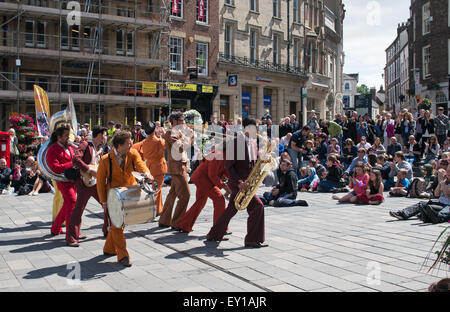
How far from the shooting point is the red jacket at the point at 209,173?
7977 mm

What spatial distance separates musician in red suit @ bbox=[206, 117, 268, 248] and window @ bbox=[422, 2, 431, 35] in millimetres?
37124

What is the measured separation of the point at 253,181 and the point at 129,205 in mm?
2088

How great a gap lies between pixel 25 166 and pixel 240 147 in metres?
11.2

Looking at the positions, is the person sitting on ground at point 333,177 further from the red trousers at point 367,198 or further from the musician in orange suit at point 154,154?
the musician in orange suit at point 154,154

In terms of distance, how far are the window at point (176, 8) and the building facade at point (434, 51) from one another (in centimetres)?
1798

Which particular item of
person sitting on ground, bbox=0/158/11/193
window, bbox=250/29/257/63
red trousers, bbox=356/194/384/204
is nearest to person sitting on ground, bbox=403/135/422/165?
red trousers, bbox=356/194/384/204

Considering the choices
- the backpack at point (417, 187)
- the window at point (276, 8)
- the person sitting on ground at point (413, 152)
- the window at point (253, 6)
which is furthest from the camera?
the window at point (276, 8)

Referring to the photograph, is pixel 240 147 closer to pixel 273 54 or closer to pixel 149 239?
pixel 149 239

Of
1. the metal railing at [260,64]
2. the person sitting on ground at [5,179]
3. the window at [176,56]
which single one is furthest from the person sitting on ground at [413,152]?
the metal railing at [260,64]

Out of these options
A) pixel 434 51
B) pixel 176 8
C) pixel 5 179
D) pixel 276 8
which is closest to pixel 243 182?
pixel 5 179

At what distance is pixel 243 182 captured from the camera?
283 inches

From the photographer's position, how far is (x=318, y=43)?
44.3 m

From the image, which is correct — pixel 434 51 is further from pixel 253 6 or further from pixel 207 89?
pixel 207 89
